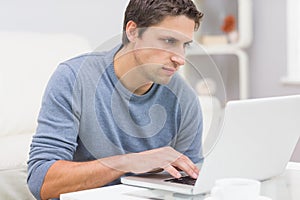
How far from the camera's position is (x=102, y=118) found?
128 centimetres

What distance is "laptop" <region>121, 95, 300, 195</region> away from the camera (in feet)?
3.13

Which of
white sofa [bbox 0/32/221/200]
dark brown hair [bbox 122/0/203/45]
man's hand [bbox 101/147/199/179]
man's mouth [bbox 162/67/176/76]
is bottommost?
white sofa [bbox 0/32/221/200]

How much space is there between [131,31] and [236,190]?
1.69 feet

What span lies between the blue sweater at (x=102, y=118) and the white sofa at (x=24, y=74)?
25.7 inches

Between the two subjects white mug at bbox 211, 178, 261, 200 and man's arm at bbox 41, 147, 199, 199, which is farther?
man's arm at bbox 41, 147, 199, 199

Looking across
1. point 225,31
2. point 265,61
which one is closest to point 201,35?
point 225,31

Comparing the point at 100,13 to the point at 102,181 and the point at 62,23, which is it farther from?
the point at 102,181

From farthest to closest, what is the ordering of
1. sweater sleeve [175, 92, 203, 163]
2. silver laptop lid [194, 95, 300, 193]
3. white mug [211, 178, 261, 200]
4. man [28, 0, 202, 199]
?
Result: sweater sleeve [175, 92, 203, 163]
man [28, 0, 202, 199]
silver laptop lid [194, 95, 300, 193]
white mug [211, 178, 261, 200]

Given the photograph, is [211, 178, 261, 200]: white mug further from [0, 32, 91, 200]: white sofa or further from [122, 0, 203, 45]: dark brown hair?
[0, 32, 91, 200]: white sofa

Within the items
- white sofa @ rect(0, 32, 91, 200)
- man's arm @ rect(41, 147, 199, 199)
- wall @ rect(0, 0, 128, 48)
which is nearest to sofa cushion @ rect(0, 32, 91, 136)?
white sofa @ rect(0, 32, 91, 200)

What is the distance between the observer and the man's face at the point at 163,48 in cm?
110

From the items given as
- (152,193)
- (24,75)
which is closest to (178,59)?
(152,193)

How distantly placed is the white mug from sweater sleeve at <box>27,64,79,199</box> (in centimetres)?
47

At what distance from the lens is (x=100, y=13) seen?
2.94m
